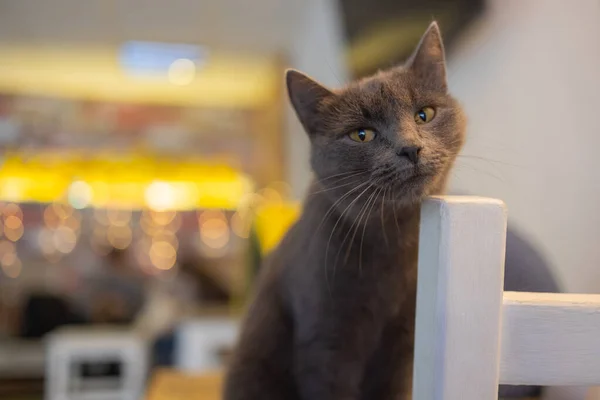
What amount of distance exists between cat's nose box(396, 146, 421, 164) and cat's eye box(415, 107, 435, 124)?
6 centimetres

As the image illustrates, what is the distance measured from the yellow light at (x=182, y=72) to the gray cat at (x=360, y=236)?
302cm

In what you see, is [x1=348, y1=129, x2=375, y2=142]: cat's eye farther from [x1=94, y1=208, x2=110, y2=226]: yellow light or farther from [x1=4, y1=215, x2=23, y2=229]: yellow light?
[x1=4, y1=215, x2=23, y2=229]: yellow light

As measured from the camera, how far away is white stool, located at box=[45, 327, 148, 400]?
2.84 metres

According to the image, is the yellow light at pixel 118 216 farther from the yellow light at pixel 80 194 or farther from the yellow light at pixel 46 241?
the yellow light at pixel 46 241

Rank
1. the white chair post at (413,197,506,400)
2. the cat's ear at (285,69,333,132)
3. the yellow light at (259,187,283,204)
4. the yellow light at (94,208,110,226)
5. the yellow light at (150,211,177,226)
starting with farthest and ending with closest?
1. the yellow light at (150,211,177,226)
2. the yellow light at (94,208,110,226)
3. the yellow light at (259,187,283,204)
4. the cat's ear at (285,69,333,132)
5. the white chair post at (413,197,506,400)

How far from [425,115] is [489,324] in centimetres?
27

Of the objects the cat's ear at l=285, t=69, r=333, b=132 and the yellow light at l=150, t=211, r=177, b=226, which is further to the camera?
the yellow light at l=150, t=211, r=177, b=226

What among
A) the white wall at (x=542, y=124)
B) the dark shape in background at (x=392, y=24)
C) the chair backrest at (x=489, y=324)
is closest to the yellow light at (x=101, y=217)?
the dark shape in background at (x=392, y=24)

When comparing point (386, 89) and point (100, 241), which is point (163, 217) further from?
point (386, 89)

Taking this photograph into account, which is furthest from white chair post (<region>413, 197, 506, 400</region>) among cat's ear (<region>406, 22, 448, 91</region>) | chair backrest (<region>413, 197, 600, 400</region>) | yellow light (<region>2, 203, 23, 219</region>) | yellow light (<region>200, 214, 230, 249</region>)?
yellow light (<region>2, 203, 23, 219</region>)

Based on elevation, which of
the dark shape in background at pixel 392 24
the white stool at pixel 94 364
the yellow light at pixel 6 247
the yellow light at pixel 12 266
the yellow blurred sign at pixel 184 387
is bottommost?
the white stool at pixel 94 364

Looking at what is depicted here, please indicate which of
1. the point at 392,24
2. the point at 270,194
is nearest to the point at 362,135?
the point at 392,24

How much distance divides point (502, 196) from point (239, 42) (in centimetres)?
287

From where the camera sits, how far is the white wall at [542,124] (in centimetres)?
67
